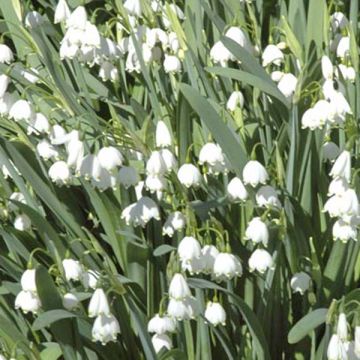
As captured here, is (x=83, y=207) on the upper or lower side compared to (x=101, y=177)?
lower

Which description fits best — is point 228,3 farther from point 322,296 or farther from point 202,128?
point 322,296

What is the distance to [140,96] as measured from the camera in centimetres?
324

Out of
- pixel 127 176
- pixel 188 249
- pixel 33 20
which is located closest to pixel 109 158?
pixel 127 176

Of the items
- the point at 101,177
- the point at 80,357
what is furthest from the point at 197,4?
the point at 80,357

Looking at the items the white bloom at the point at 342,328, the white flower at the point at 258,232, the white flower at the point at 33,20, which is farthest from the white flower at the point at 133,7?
the white bloom at the point at 342,328

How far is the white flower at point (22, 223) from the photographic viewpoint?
9.08 ft

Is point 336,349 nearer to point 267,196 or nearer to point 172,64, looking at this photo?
point 267,196

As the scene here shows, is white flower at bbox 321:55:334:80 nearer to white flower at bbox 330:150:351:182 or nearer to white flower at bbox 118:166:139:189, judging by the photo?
white flower at bbox 330:150:351:182

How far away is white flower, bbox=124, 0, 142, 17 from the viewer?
2910 millimetres

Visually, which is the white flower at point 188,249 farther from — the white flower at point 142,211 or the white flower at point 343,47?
the white flower at point 343,47

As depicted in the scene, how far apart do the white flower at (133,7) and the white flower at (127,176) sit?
0.63 metres

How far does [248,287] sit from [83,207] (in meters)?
0.61

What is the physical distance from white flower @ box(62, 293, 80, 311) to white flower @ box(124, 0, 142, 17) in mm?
957

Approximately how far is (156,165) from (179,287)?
1.12 ft
